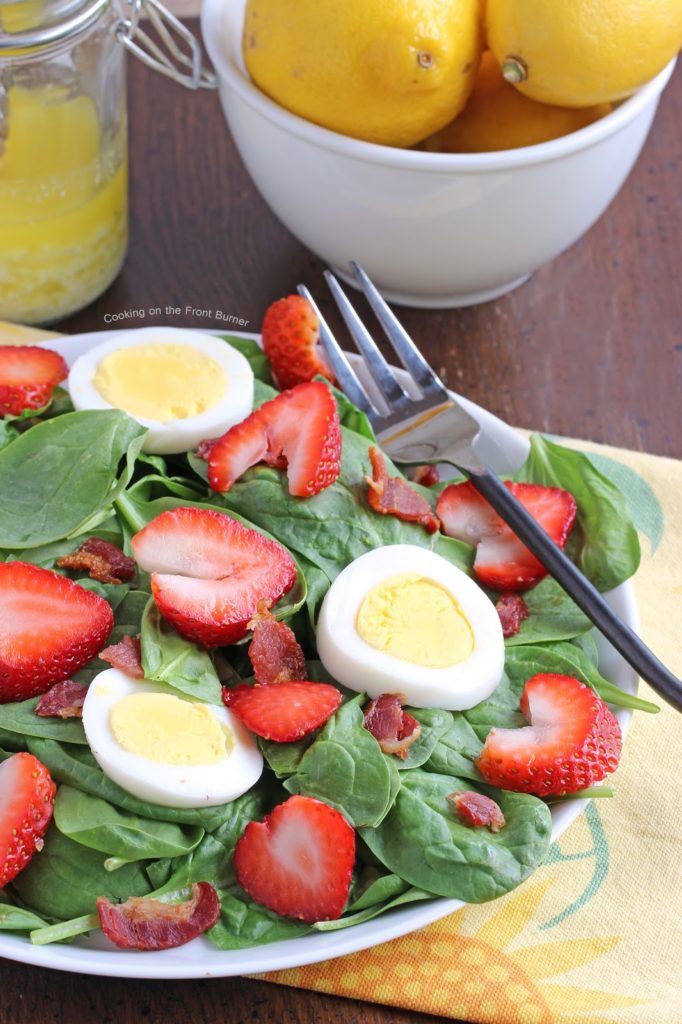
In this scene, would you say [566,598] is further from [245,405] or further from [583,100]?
[583,100]

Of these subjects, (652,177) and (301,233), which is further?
(652,177)

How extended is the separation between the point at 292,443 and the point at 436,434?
0.86 ft

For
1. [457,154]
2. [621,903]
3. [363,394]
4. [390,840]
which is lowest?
[621,903]

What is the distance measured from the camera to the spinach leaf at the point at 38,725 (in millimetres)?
1395

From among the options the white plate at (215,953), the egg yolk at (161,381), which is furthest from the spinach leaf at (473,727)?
the egg yolk at (161,381)

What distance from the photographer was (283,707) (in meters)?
1.40

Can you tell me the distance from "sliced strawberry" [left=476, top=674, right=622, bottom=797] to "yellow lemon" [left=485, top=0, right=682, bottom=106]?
0.91 m

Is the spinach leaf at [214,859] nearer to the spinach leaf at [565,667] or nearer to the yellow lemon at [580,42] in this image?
the spinach leaf at [565,667]

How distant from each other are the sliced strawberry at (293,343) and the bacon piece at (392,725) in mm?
604

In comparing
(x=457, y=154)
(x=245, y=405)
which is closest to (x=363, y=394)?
(x=245, y=405)

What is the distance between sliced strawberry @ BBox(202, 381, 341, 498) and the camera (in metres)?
1.61

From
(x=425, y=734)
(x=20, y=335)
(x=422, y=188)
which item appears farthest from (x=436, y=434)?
(x=20, y=335)

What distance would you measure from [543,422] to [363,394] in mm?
437

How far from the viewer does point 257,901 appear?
134cm
